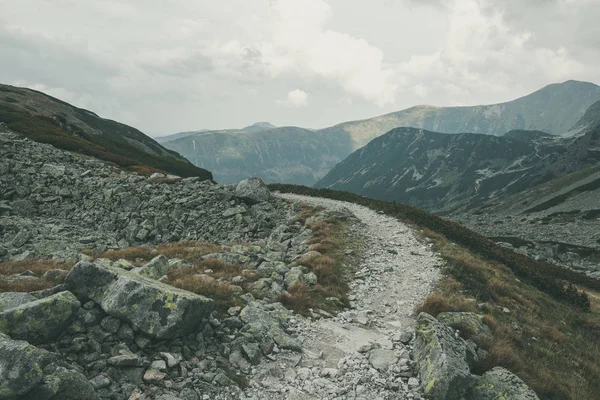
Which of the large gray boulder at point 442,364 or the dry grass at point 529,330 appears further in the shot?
the dry grass at point 529,330

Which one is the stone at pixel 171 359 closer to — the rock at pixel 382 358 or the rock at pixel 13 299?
the rock at pixel 13 299

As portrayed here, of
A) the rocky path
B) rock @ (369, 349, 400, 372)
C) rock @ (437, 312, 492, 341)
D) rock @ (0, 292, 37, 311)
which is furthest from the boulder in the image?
rock @ (0, 292, 37, 311)

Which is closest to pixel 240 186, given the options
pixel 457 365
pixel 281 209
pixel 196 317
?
pixel 281 209

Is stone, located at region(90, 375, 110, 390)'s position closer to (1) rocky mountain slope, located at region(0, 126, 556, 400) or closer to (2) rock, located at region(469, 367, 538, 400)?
(1) rocky mountain slope, located at region(0, 126, 556, 400)

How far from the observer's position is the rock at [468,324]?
10.9 m

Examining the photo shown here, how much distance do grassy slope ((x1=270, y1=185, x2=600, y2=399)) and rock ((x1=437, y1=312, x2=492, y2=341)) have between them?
213 mm

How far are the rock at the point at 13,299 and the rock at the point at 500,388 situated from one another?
1133cm

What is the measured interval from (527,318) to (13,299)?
1905 cm

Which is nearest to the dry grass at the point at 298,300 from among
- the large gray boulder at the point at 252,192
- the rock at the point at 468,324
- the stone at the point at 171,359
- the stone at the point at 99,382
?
the rock at the point at 468,324

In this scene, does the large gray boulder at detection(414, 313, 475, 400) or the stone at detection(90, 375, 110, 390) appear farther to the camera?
the large gray boulder at detection(414, 313, 475, 400)

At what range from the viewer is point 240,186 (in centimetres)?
3628

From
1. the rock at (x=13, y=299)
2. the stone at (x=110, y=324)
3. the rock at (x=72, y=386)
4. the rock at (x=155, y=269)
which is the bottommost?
the rock at (x=72, y=386)

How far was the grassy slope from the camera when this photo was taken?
9.79m

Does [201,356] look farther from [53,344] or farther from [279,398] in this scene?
[53,344]
